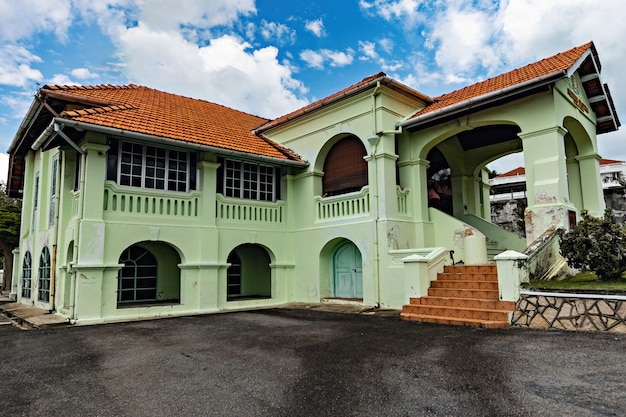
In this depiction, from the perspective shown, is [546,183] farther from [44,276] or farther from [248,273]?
[44,276]

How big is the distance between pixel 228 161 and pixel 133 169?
2683mm

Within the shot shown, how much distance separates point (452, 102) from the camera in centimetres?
1111

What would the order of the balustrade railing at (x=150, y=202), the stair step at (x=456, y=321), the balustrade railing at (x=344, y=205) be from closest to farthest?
1. the stair step at (x=456, y=321)
2. the balustrade railing at (x=150, y=202)
3. the balustrade railing at (x=344, y=205)

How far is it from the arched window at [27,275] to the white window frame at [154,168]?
565 centimetres

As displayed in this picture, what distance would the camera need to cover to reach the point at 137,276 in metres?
11.9

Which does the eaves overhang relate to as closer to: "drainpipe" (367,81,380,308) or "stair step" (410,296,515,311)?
"drainpipe" (367,81,380,308)

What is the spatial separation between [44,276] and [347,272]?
27.7ft

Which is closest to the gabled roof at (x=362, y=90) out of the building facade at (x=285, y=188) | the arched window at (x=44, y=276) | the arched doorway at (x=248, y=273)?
the building facade at (x=285, y=188)

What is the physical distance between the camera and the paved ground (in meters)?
3.74

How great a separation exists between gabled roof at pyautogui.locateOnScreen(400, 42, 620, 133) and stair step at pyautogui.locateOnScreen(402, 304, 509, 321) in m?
4.89

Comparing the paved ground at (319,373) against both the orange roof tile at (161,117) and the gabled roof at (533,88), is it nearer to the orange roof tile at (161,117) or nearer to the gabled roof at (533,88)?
the orange roof tile at (161,117)

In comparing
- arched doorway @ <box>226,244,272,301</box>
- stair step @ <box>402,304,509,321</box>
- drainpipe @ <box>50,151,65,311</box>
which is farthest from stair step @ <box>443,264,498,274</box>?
drainpipe @ <box>50,151,65,311</box>

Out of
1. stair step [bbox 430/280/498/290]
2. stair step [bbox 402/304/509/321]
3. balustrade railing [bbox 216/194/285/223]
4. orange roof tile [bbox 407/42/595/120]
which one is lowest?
stair step [bbox 402/304/509/321]

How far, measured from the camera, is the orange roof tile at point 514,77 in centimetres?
966
